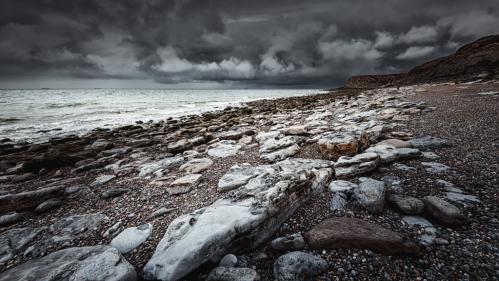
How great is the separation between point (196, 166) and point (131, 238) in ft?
8.30

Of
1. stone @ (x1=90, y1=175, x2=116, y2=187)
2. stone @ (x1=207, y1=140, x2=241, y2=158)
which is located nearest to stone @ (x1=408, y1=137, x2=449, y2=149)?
stone @ (x1=207, y1=140, x2=241, y2=158)

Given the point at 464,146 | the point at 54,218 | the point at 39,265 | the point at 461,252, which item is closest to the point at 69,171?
the point at 54,218

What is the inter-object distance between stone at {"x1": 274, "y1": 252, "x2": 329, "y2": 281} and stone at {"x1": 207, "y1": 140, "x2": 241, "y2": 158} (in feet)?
13.0

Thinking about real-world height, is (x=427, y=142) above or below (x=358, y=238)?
above

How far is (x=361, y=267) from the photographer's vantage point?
2068 mm

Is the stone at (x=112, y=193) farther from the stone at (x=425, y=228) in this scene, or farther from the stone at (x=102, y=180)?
the stone at (x=425, y=228)

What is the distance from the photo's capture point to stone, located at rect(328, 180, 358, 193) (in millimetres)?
3278

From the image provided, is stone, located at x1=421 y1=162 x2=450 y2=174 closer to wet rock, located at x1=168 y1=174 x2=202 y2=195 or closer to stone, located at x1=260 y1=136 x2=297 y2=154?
stone, located at x1=260 y1=136 x2=297 y2=154

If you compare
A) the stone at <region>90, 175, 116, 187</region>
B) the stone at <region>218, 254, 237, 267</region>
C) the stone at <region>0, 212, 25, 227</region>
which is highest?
the stone at <region>218, 254, 237, 267</region>

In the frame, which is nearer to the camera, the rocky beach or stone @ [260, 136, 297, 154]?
the rocky beach

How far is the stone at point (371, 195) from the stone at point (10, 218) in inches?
202

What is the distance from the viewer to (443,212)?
2.49 metres

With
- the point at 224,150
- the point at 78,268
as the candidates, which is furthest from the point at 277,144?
the point at 78,268

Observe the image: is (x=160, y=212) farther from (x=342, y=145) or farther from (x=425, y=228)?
(x=342, y=145)
